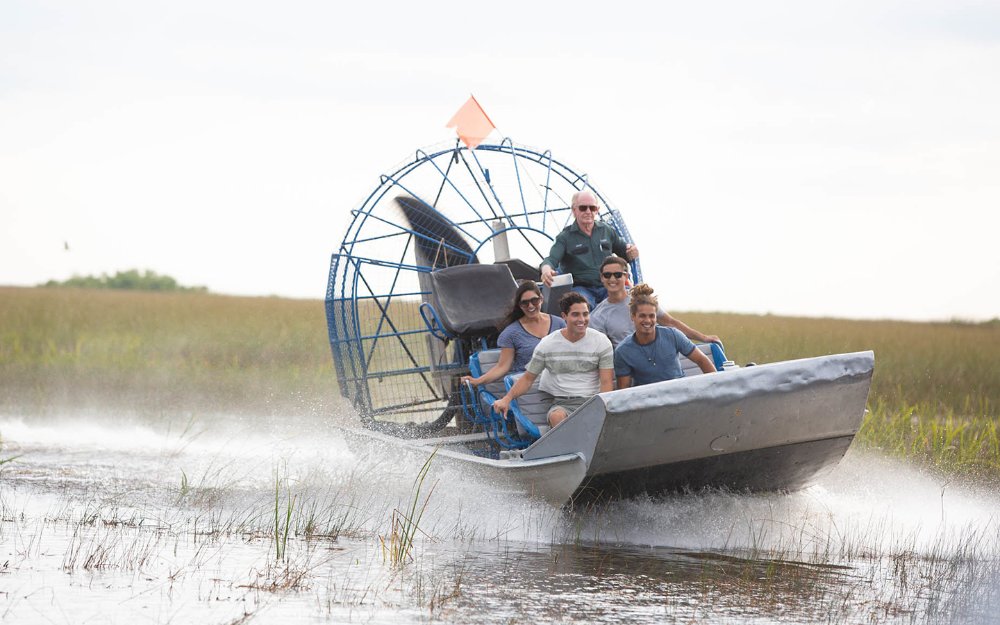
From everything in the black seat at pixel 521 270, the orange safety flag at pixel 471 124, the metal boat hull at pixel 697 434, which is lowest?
the metal boat hull at pixel 697 434

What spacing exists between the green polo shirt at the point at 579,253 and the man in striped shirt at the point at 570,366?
1.70 metres

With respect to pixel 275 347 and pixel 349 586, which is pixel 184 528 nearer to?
pixel 349 586

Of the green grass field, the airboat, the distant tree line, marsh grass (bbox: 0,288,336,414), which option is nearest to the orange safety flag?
the airboat

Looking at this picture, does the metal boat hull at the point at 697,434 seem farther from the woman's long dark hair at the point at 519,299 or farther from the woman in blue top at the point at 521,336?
the woman's long dark hair at the point at 519,299

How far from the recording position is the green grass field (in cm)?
1148

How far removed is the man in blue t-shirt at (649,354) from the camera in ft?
24.7

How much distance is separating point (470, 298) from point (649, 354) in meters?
2.20

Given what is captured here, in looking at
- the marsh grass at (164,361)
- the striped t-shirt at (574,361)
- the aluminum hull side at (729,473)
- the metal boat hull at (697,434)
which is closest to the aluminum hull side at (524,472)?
the metal boat hull at (697,434)

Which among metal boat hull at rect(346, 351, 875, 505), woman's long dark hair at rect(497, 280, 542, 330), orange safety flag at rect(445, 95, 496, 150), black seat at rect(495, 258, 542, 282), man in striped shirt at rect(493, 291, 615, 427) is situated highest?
orange safety flag at rect(445, 95, 496, 150)

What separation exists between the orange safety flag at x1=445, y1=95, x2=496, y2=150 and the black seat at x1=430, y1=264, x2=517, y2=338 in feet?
4.22

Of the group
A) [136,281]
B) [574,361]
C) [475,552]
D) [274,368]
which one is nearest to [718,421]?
[574,361]

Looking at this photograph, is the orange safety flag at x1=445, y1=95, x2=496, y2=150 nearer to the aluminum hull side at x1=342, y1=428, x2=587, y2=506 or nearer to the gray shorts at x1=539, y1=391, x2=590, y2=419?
the aluminum hull side at x1=342, y1=428, x2=587, y2=506

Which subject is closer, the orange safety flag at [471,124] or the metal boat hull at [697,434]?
the metal boat hull at [697,434]

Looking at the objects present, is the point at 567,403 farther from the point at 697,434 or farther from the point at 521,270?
the point at 521,270
